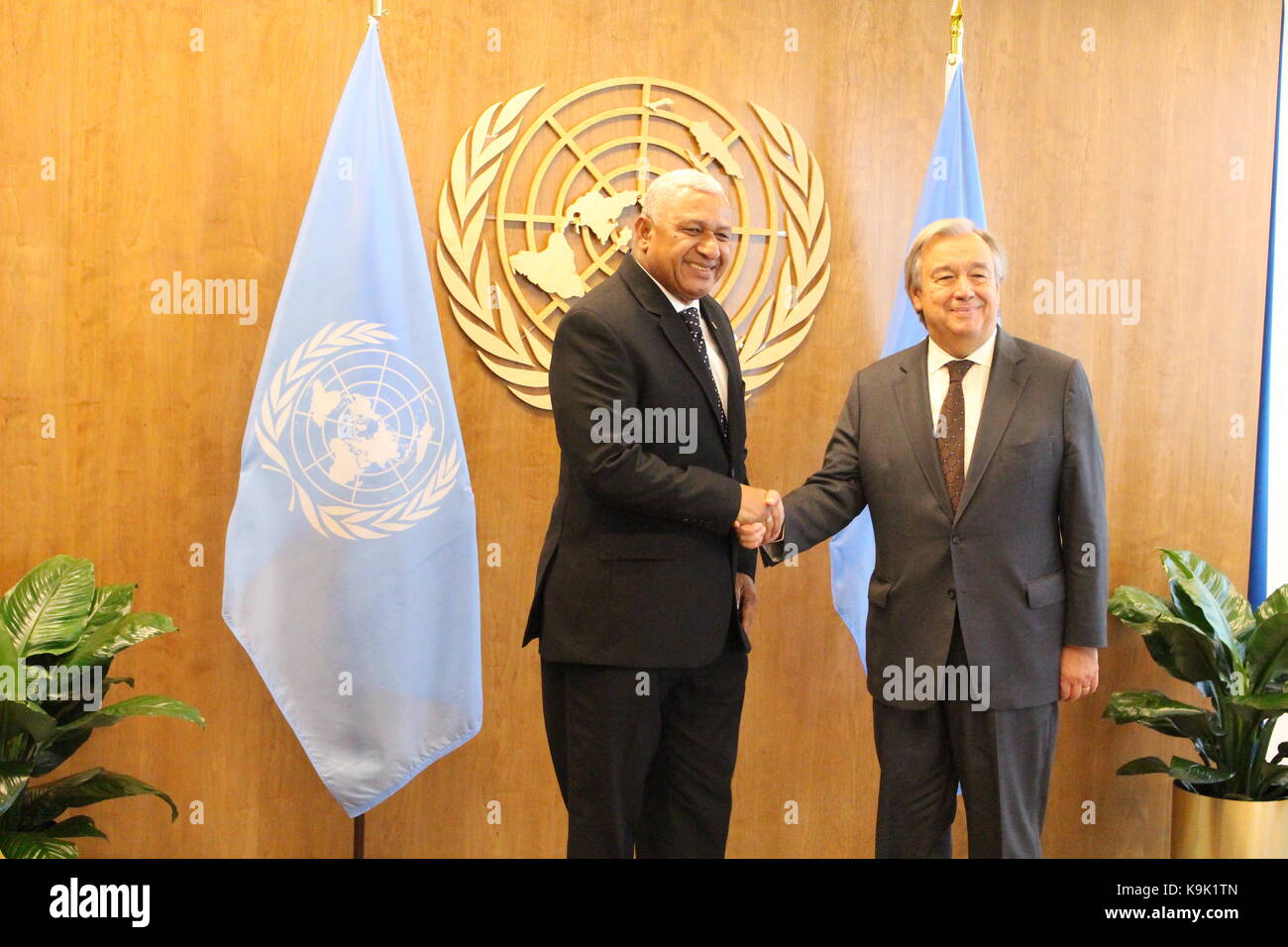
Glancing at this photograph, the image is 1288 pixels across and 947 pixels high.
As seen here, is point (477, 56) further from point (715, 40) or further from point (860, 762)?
point (860, 762)

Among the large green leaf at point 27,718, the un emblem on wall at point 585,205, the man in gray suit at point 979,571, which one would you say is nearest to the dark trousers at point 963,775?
the man in gray suit at point 979,571

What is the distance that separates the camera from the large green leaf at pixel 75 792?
2.61 meters

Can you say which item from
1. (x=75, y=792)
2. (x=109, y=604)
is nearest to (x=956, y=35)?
(x=109, y=604)

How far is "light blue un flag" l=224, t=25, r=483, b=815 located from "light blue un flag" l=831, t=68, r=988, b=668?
3.52 feet

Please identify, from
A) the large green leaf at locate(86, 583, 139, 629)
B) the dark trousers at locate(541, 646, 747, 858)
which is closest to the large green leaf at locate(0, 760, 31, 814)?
the large green leaf at locate(86, 583, 139, 629)

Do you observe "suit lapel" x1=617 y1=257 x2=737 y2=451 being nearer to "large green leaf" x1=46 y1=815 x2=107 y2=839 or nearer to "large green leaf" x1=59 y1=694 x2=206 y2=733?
"large green leaf" x1=59 y1=694 x2=206 y2=733

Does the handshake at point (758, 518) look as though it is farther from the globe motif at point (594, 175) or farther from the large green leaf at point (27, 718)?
the large green leaf at point (27, 718)

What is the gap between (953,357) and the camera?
2.54 m

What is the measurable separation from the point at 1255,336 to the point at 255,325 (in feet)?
9.83

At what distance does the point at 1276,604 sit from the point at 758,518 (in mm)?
1567

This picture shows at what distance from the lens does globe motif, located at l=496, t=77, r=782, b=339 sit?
3205 millimetres

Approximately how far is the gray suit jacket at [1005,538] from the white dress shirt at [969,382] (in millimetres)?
22

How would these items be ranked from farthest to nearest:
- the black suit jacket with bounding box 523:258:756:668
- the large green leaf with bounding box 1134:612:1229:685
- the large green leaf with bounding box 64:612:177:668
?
1. the large green leaf with bounding box 1134:612:1229:685
2. the large green leaf with bounding box 64:612:177:668
3. the black suit jacket with bounding box 523:258:756:668

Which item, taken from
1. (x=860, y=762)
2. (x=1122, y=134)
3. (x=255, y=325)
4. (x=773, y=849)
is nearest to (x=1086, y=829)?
(x=860, y=762)
